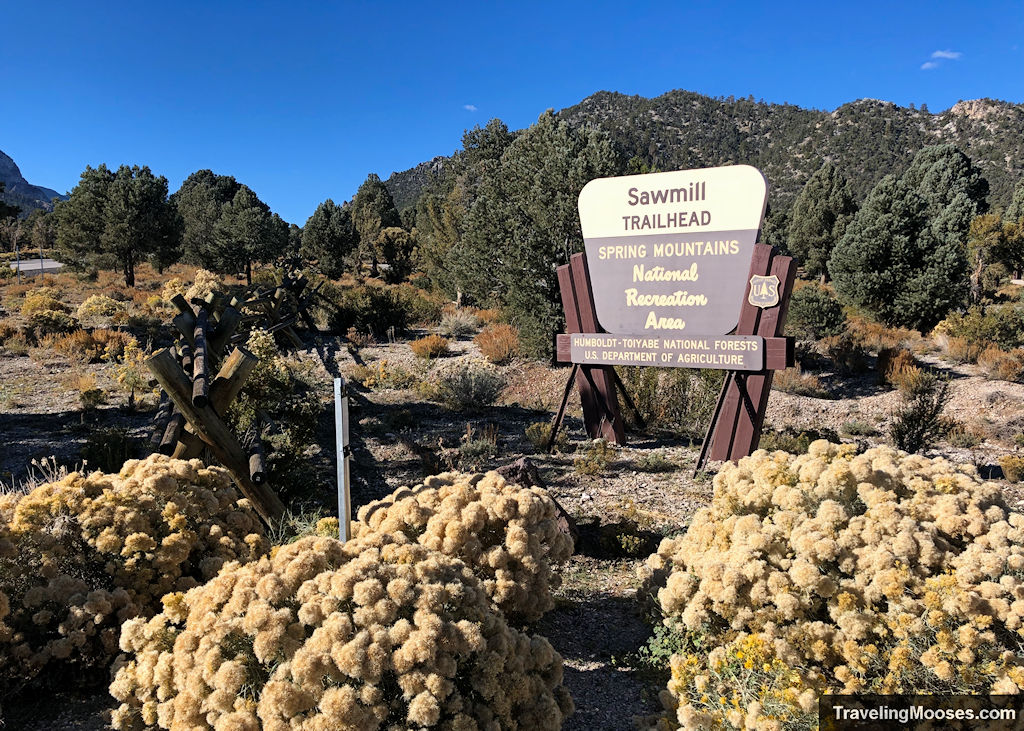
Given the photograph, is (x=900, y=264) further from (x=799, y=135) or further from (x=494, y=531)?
(x=799, y=135)

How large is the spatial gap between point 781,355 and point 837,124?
104 meters

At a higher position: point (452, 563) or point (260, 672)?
point (452, 563)

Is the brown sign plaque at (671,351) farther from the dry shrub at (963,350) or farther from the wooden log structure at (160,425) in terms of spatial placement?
the dry shrub at (963,350)

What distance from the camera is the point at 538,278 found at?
501 inches

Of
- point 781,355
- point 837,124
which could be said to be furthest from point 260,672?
point 837,124

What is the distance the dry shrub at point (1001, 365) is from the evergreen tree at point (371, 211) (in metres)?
36.1

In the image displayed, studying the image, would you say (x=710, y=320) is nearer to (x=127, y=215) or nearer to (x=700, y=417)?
(x=700, y=417)

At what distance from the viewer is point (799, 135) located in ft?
302

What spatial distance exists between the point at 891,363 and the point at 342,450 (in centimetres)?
1199

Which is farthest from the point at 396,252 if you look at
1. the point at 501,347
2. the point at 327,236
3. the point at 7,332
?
the point at 501,347

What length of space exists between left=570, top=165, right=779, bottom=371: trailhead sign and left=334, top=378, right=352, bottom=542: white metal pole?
5.10 m

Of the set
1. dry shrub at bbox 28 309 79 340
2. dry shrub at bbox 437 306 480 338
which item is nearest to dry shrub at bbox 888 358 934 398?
dry shrub at bbox 437 306 480 338

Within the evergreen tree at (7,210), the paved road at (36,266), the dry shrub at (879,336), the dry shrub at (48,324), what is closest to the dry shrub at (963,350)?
the dry shrub at (879,336)

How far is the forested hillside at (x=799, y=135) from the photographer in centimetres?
7225
